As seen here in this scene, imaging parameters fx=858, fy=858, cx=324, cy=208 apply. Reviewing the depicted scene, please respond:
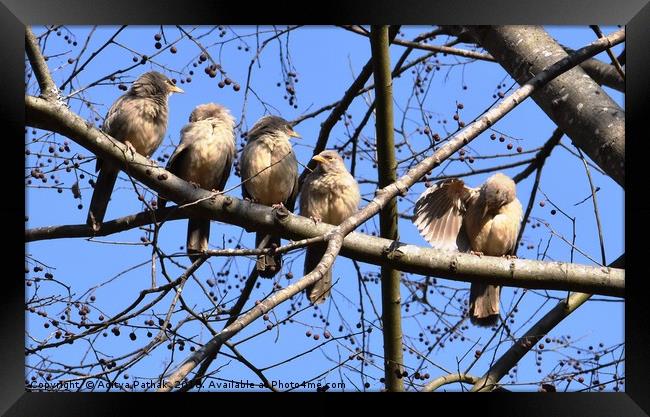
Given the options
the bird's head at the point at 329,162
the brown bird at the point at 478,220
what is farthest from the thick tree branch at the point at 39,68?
the brown bird at the point at 478,220

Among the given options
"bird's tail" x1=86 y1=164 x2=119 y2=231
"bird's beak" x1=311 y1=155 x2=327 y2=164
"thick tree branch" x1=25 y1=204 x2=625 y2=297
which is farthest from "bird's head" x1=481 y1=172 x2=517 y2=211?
"bird's tail" x1=86 y1=164 x2=119 y2=231

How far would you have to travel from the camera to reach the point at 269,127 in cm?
573

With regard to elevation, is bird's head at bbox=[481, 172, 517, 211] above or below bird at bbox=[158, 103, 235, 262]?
below

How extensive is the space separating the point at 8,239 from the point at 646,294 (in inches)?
119

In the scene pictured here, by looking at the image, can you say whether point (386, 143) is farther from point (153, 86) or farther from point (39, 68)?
point (39, 68)

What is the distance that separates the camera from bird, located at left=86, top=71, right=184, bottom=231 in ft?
17.6

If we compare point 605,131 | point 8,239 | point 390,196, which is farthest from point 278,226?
point 605,131

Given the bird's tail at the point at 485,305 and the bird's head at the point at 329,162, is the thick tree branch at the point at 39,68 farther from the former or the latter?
the bird's tail at the point at 485,305

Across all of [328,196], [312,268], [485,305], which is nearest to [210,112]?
[328,196]

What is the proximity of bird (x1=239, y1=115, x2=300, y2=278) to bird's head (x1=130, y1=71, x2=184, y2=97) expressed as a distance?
2.07ft

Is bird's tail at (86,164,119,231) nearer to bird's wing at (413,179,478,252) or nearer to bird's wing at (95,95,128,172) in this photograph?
bird's wing at (95,95,128,172)

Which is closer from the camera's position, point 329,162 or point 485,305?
point 485,305

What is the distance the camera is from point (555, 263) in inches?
169

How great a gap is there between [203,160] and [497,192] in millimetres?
1913
